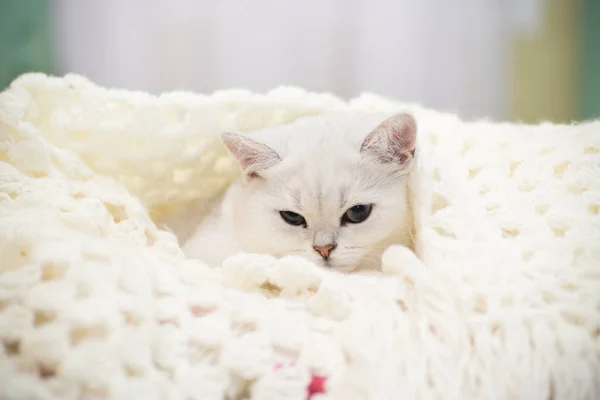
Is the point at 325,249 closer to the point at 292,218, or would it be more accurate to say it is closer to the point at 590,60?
the point at 292,218

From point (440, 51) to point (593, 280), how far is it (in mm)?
916

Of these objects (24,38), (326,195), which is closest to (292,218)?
(326,195)

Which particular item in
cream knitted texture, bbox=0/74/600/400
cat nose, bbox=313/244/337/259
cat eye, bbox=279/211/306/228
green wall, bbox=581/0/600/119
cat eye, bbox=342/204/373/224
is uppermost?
green wall, bbox=581/0/600/119

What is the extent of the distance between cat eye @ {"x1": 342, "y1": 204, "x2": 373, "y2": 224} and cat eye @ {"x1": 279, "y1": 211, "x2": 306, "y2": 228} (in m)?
0.09

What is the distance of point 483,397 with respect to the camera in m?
0.53

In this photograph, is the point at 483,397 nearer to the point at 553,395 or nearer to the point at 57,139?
the point at 553,395

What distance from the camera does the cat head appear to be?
913 mm

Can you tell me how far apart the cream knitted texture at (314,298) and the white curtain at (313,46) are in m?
0.34

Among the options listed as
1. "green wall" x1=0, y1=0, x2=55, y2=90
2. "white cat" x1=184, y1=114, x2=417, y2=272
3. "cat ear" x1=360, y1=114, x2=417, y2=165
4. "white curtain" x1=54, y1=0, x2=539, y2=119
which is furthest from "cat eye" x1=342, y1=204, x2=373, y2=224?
"green wall" x1=0, y1=0, x2=55, y2=90

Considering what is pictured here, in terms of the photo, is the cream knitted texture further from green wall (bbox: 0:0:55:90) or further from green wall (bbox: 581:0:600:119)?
green wall (bbox: 581:0:600:119)

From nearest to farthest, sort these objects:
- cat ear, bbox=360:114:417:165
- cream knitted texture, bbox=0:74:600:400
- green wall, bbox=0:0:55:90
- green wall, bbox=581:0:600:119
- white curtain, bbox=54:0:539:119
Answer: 1. cream knitted texture, bbox=0:74:600:400
2. green wall, bbox=0:0:55:90
3. cat ear, bbox=360:114:417:165
4. green wall, bbox=581:0:600:119
5. white curtain, bbox=54:0:539:119

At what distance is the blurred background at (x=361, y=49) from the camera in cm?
110

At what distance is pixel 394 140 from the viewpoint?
36.7 inches

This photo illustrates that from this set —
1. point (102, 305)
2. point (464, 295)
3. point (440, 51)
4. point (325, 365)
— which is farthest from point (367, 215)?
point (440, 51)
